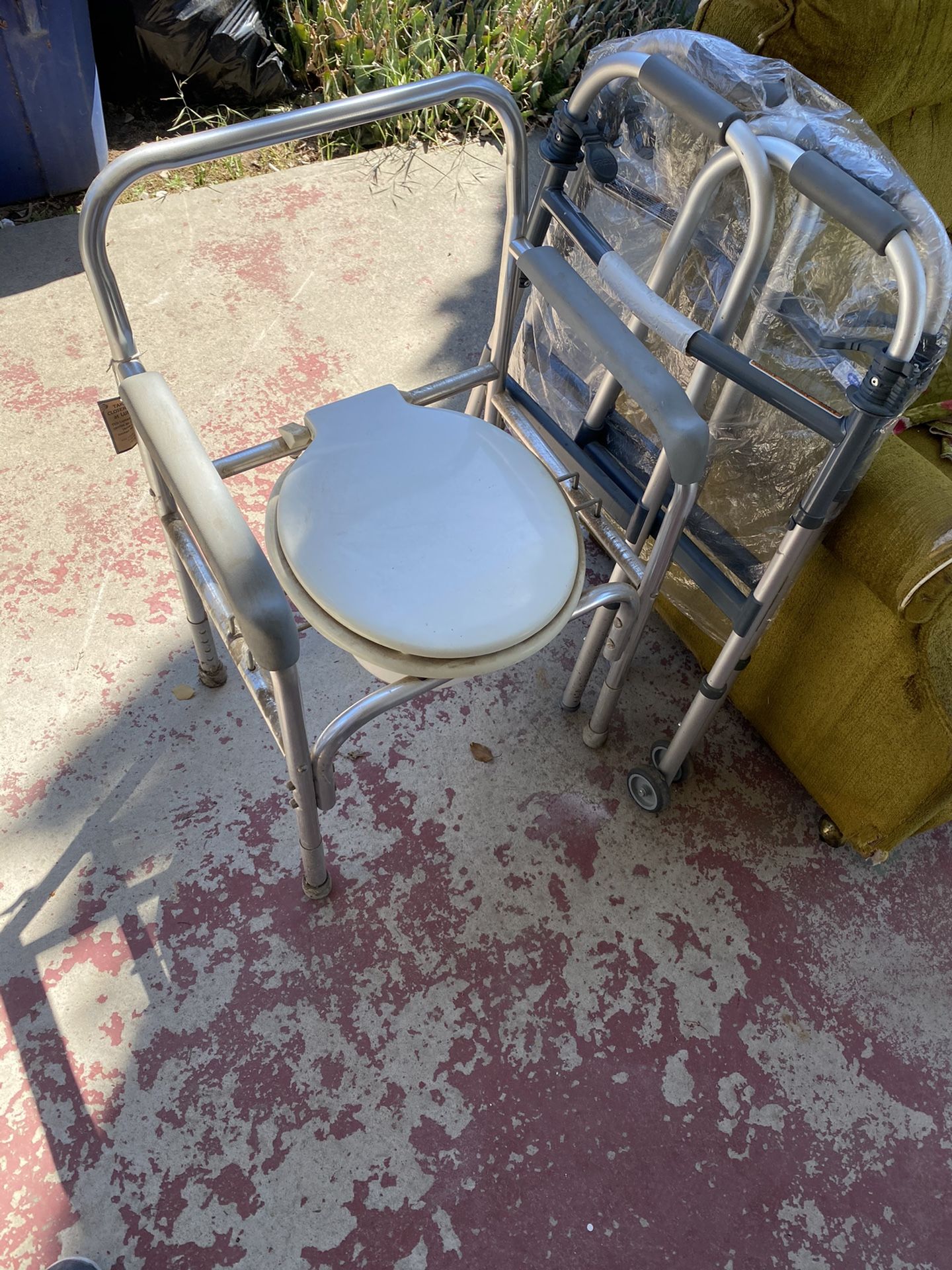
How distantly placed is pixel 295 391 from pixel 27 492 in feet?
2.11

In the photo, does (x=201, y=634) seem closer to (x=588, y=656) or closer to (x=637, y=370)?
(x=588, y=656)

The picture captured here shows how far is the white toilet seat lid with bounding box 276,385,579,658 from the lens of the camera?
3.46 ft

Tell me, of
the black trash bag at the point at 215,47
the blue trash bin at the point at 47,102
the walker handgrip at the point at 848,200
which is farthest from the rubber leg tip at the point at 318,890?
the black trash bag at the point at 215,47

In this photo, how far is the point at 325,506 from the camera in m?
1.14

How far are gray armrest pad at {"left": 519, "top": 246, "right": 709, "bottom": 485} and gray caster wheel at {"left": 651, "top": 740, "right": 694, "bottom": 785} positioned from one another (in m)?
0.69

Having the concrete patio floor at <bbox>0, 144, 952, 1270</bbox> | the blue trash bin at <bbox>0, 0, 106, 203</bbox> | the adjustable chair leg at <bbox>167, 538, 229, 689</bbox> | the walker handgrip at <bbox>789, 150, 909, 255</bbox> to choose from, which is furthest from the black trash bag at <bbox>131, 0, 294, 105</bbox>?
the walker handgrip at <bbox>789, 150, 909, 255</bbox>

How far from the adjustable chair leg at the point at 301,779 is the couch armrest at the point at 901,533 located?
82 cm

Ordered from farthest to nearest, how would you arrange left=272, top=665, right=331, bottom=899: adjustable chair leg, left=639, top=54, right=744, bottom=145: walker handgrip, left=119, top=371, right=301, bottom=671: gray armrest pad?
1. left=639, top=54, right=744, bottom=145: walker handgrip
2. left=272, top=665, right=331, bottom=899: adjustable chair leg
3. left=119, top=371, right=301, bottom=671: gray armrest pad

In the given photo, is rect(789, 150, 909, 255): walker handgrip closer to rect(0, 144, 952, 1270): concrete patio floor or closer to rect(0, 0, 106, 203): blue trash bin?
rect(0, 144, 952, 1270): concrete patio floor

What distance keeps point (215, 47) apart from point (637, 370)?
2345 millimetres

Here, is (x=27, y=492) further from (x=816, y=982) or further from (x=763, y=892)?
(x=816, y=982)

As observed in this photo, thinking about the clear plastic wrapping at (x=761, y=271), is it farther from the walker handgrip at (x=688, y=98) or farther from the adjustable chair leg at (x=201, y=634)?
the adjustable chair leg at (x=201, y=634)

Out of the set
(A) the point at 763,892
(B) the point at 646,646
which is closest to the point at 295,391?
(B) the point at 646,646

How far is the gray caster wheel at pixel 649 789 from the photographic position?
161cm
